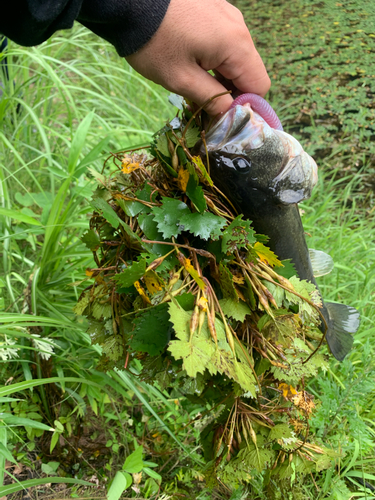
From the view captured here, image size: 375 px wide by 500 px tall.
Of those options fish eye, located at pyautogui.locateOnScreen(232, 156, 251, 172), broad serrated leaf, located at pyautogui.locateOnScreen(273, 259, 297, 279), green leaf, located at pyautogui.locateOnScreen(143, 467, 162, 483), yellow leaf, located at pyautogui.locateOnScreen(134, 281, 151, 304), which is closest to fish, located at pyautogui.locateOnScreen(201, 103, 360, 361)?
fish eye, located at pyautogui.locateOnScreen(232, 156, 251, 172)

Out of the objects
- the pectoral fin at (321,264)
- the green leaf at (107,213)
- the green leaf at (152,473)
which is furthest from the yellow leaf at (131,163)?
the green leaf at (152,473)

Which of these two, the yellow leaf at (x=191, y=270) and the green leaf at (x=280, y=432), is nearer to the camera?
the yellow leaf at (x=191, y=270)

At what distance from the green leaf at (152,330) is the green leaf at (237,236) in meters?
0.18

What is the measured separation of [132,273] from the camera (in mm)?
796

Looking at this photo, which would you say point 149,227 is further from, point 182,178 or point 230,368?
point 230,368

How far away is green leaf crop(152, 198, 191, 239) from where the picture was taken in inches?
33.4

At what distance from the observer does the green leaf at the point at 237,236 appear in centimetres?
82

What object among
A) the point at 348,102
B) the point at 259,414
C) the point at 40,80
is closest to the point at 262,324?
the point at 259,414

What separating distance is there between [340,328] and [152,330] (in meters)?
0.74

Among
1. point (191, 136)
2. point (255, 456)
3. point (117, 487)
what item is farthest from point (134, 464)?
point (191, 136)

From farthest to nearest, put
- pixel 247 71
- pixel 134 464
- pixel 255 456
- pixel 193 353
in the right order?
pixel 134 464, pixel 255 456, pixel 247 71, pixel 193 353

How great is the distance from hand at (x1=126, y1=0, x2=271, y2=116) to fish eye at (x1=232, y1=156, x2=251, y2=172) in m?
0.14

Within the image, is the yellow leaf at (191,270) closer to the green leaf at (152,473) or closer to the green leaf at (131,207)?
the green leaf at (131,207)

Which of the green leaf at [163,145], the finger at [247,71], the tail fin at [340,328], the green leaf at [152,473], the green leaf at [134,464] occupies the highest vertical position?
the finger at [247,71]
